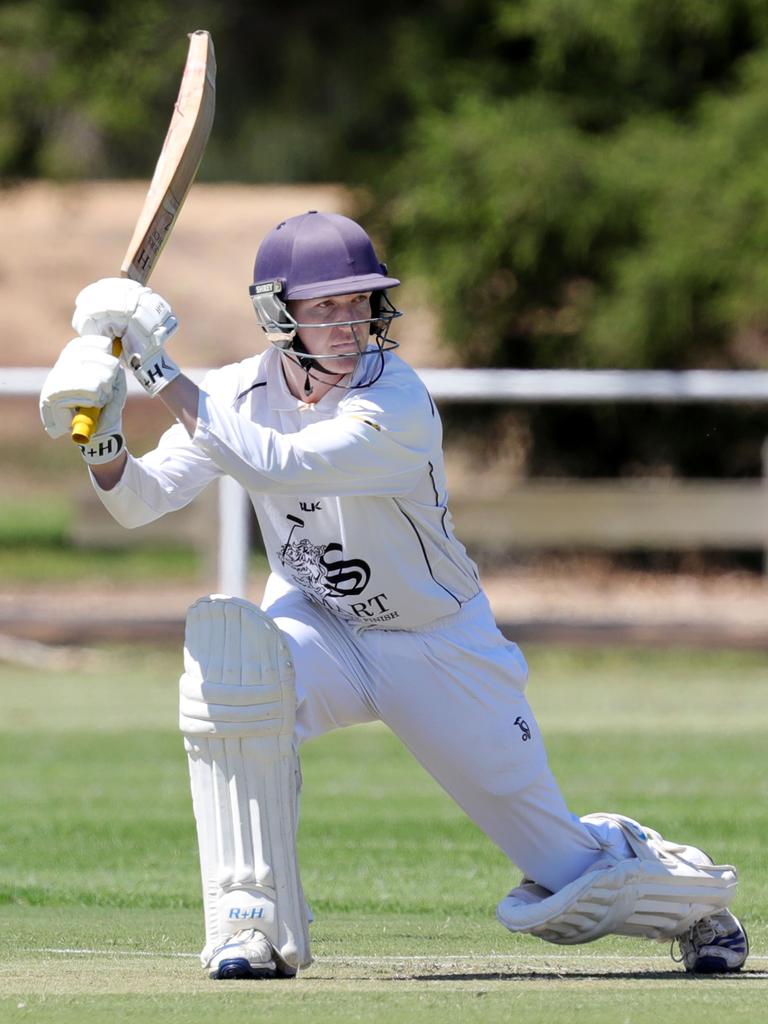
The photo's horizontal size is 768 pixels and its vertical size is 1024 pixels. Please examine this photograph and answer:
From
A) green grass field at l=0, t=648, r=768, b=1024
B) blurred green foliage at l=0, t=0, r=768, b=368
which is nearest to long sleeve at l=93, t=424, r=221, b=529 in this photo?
green grass field at l=0, t=648, r=768, b=1024

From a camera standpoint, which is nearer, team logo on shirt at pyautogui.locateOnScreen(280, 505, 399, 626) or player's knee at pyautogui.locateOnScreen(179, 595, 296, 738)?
player's knee at pyautogui.locateOnScreen(179, 595, 296, 738)

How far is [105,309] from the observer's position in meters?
3.75

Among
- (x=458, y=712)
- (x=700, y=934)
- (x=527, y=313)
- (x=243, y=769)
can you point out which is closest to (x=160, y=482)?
(x=243, y=769)

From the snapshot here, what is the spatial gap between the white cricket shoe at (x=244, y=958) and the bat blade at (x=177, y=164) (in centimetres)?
140

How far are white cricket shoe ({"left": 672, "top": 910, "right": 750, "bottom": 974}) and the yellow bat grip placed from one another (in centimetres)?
171

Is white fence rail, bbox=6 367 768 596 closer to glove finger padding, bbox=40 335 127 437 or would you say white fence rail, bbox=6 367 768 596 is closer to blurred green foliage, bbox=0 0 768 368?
blurred green foliage, bbox=0 0 768 368

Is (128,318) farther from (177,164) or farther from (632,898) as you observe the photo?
(632,898)

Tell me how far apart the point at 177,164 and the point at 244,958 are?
1.72 metres

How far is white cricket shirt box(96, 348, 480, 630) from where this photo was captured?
395 centimetres

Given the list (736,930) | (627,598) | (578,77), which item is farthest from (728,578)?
(736,930)

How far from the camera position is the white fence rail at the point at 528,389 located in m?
11.1

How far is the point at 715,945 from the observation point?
13.7 ft

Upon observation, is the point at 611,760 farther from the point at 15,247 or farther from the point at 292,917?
the point at 15,247

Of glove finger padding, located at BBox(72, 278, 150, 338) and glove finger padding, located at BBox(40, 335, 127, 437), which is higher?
glove finger padding, located at BBox(72, 278, 150, 338)
